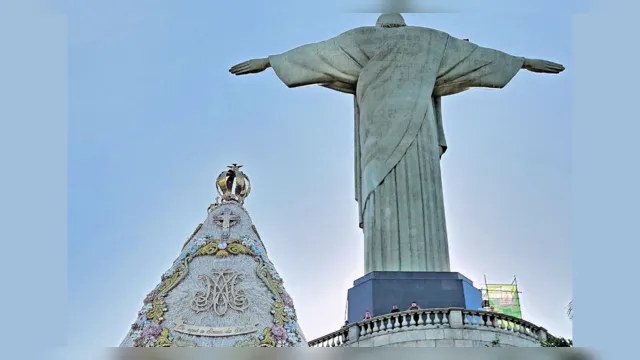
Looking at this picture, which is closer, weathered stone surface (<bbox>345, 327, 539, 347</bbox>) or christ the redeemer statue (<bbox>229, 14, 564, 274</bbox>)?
weathered stone surface (<bbox>345, 327, 539, 347</bbox>)

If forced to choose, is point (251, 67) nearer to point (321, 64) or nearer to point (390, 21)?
point (321, 64)

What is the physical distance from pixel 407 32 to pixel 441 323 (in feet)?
15.7

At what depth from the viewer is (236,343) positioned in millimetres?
8820

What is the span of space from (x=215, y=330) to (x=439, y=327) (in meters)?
2.72

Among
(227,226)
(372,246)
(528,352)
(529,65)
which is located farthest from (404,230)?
(528,352)

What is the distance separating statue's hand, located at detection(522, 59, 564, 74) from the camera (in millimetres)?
12289

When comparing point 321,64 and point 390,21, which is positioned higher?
point 390,21

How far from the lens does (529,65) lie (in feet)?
40.7

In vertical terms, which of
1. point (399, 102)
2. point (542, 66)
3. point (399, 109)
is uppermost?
point (542, 66)

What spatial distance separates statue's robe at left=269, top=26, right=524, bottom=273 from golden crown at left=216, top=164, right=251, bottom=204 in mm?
1830

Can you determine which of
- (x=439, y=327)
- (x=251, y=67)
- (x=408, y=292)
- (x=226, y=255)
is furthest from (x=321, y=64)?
(x=439, y=327)

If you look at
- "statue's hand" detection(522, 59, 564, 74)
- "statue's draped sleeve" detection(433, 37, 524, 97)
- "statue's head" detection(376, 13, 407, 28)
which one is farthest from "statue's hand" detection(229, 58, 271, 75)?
"statue's hand" detection(522, 59, 564, 74)

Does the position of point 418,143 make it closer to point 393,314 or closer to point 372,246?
point 372,246

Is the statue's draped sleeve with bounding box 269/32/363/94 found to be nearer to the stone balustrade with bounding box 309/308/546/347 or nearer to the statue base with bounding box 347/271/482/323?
the statue base with bounding box 347/271/482/323
